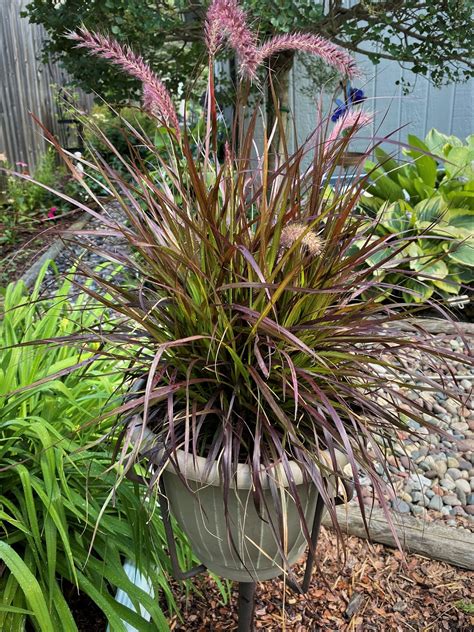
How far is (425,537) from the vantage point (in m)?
1.92

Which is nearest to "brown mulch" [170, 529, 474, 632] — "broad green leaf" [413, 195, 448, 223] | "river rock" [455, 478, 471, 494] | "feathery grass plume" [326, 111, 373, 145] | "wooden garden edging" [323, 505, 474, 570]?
"wooden garden edging" [323, 505, 474, 570]

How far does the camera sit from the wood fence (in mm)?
6027

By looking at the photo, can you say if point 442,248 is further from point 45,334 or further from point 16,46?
point 16,46

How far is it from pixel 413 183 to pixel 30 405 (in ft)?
9.61

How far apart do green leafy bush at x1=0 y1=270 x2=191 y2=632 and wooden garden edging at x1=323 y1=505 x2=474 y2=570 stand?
0.65 meters

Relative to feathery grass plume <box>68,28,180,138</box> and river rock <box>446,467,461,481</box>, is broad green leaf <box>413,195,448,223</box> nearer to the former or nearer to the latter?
river rock <box>446,467,461,481</box>

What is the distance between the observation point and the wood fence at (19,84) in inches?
237

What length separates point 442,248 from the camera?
11.6 feet

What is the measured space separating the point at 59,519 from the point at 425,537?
3.98 ft

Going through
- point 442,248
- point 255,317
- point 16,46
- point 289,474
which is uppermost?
point 16,46

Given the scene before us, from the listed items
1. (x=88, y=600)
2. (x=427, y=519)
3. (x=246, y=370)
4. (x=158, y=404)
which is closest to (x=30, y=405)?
(x=88, y=600)

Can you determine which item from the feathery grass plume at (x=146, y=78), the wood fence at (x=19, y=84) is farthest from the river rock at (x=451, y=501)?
the wood fence at (x=19, y=84)

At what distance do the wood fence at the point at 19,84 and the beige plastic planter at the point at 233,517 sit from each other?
5.39 meters

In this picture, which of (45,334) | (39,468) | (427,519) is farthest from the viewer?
(427,519)
